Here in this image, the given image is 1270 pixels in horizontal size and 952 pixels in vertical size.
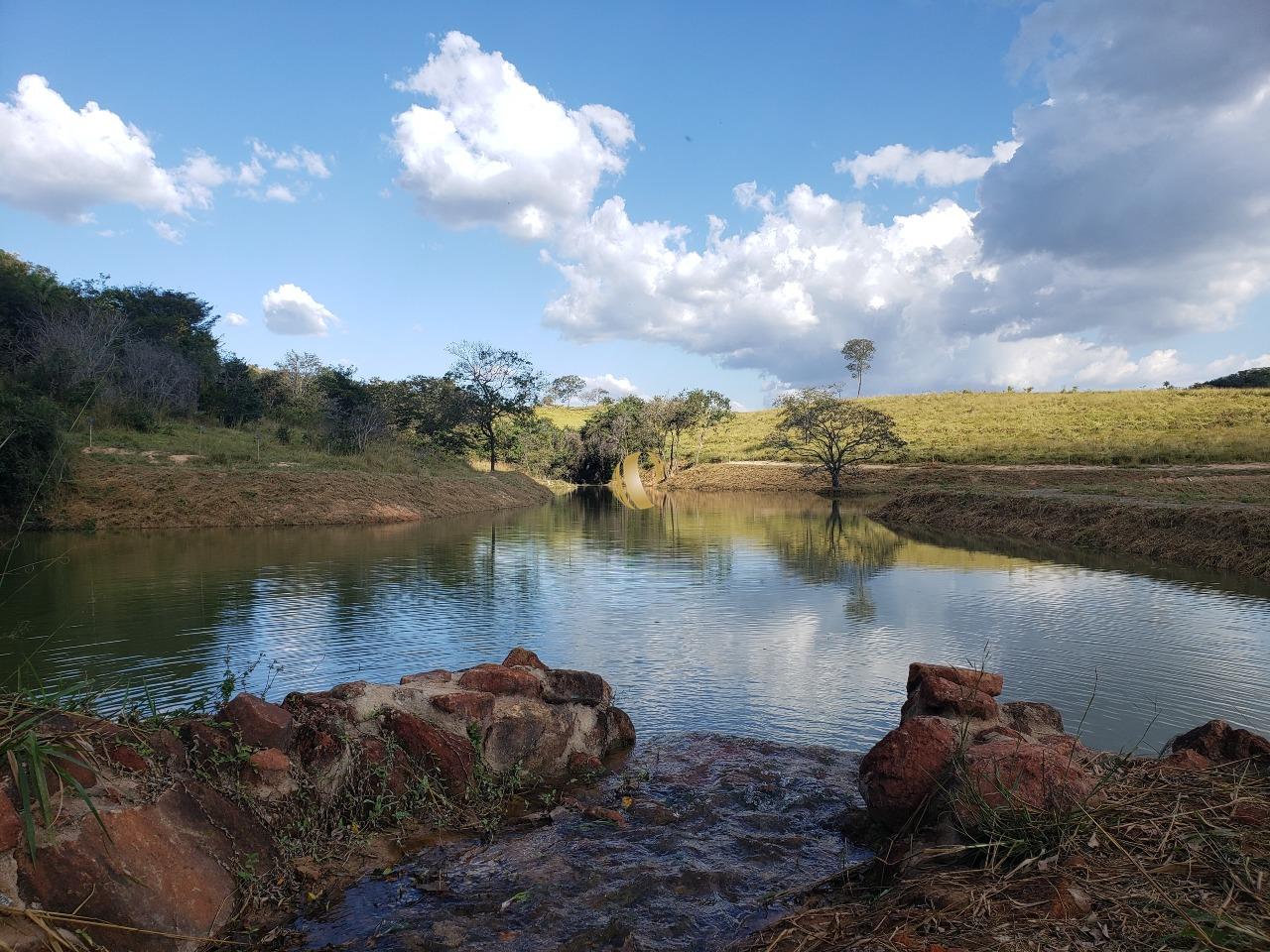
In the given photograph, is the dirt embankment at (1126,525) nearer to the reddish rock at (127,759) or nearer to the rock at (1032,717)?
the rock at (1032,717)

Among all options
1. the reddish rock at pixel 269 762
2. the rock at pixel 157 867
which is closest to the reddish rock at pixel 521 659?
the reddish rock at pixel 269 762

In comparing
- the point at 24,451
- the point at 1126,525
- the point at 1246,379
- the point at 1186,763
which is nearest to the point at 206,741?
the point at 1186,763

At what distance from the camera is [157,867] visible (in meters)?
3.76

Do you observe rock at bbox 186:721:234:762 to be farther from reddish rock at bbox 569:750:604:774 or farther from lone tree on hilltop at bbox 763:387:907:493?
lone tree on hilltop at bbox 763:387:907:493

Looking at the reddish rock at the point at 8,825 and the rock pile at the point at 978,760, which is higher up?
the reddish rock at the point at 8,825

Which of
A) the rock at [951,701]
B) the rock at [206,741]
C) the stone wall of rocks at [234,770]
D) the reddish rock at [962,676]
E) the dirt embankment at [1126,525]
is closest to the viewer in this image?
the stone wall of rocks at [234,770]

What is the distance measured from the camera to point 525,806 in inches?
227

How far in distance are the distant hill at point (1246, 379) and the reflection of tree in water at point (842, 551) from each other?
199 feet

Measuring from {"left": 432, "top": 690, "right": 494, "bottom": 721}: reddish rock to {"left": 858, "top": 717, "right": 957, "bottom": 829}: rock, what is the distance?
300 centimetres

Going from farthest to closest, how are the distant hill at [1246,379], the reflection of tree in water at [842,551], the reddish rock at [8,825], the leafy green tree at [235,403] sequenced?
the distant hill at [1246,379], the leafy green tree at [235,403], the reflection of tree in water at [842,551], the reddish rock at [8,825]

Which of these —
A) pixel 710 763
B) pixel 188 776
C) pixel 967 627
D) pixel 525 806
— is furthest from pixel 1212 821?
pixel 967 627

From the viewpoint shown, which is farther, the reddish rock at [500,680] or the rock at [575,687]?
the rock at [575,687]

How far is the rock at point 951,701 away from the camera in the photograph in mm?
5461

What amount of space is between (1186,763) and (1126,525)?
66.6 feet
